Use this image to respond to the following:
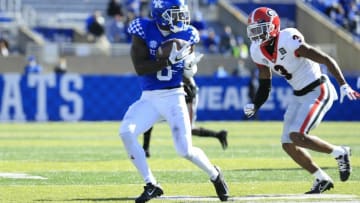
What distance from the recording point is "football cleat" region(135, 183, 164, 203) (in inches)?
341

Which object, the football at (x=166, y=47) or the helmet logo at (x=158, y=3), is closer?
the football at (x=166, y=47)

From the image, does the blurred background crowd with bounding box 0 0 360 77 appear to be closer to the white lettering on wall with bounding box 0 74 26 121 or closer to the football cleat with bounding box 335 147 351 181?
the white lettering on wall with bounding box 0 74 26 121

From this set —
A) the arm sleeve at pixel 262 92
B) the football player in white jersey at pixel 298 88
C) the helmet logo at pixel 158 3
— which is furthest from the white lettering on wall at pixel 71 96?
the helmet logo at pixel 158 3

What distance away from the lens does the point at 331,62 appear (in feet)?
30.7

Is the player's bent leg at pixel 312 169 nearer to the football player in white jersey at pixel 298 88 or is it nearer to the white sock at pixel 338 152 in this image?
the football player in white jersey at pixel 298 88

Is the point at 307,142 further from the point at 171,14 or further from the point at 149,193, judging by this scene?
the point at 171,14

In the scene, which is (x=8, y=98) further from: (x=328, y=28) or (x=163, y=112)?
(x=163, y=112)

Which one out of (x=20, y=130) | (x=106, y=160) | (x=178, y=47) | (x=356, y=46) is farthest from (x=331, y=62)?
(x=356, y=46)

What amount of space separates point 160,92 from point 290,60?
1538 millimetres

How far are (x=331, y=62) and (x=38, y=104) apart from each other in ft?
54.5

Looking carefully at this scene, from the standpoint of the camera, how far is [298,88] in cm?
979

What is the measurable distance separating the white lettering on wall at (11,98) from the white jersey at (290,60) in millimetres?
15880

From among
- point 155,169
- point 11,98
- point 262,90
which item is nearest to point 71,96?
point 11,98

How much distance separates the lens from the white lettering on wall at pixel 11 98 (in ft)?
81.8
